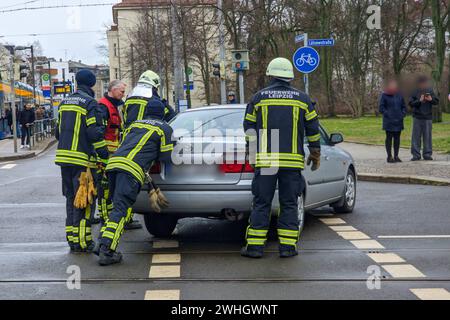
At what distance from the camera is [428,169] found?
16.2 metres

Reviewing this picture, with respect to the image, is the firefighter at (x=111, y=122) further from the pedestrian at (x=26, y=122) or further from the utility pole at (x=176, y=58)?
the utility pole at (x=176, y=58)

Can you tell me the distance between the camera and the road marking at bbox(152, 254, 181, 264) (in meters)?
7.78

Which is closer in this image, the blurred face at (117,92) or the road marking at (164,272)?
the road marking at (164,272)

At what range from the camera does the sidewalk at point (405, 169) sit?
14859 millimetres

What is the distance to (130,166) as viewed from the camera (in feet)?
25.3

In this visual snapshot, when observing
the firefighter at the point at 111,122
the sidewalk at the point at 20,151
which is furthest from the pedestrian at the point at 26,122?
the firefighter at the point at 111,122

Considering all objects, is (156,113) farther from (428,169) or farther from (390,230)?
(428,169)

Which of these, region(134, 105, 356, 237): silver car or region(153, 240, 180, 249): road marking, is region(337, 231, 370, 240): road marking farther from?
region(153, 240, 180, 249): road marking

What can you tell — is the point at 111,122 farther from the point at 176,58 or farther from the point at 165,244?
the point at 176,58

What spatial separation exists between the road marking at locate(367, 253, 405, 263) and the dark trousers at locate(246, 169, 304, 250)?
30.3 inches

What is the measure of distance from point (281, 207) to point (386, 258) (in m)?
1.12

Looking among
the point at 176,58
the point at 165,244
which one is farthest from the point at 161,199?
the point at 176,58

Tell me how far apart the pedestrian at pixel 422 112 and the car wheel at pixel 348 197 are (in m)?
6.76
